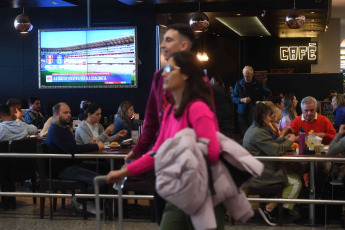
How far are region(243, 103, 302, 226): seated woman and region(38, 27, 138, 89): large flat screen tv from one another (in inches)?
249

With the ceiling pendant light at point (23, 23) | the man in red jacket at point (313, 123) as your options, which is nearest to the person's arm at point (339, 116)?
the man in red jacket at point (313, 123)

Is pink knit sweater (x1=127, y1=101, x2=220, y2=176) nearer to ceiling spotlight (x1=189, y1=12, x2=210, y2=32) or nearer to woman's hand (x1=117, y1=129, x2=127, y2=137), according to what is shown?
woman's hand (x1=117, y1=129, x2=127, y2=137)

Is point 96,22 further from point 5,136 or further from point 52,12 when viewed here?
point 5,136

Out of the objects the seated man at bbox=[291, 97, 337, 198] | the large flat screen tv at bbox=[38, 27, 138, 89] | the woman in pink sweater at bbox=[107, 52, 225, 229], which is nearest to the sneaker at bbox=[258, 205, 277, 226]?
the seated man at bbox=[291, 97, 337, 198]

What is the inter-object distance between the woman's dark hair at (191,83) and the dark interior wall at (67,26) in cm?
913

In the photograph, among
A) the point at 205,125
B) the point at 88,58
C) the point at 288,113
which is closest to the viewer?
the point at 205,125

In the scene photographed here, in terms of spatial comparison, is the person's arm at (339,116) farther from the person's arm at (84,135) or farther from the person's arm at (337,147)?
the person's arm at (84,135)

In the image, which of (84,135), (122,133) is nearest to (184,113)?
(84,135)

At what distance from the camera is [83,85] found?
1202 centimetres

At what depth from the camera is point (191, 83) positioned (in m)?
2.64

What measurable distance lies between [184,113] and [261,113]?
10.9 feet

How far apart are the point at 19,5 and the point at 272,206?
7.19 metres

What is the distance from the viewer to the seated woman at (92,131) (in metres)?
6.89

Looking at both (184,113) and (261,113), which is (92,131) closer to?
(261,113)
